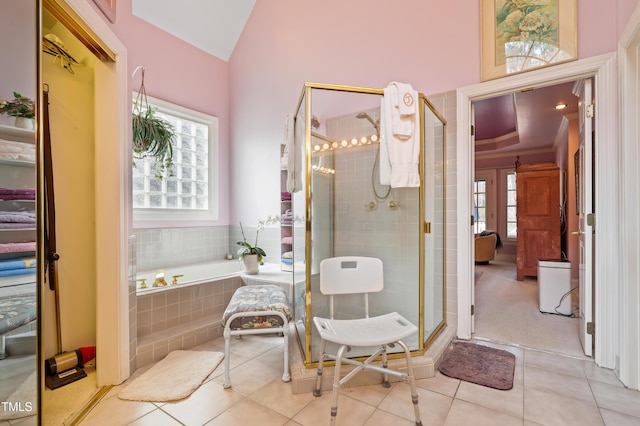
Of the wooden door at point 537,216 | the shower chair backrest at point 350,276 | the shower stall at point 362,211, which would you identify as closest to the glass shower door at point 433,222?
the shower stall at point 362,211

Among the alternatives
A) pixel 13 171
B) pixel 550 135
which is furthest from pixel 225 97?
pixel 550 135

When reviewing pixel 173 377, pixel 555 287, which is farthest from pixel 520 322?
pixel 173 377

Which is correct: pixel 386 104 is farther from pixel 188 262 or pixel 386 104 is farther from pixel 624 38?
pixel 188 262

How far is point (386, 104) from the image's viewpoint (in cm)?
205

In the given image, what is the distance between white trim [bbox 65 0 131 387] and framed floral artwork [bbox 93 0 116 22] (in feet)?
0.48

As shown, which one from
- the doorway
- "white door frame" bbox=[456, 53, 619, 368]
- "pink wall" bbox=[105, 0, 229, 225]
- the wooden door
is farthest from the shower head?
Result: the wooden door

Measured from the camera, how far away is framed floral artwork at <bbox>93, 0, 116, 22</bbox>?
1.69 m

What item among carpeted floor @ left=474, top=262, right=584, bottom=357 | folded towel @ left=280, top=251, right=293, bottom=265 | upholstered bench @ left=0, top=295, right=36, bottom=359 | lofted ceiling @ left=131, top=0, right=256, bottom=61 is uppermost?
lofted ceiling @ left=131, top=0, right=256, bottom=61

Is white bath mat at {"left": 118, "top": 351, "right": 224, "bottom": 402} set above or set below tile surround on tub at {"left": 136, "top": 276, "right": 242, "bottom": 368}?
below

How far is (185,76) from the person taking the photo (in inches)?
145

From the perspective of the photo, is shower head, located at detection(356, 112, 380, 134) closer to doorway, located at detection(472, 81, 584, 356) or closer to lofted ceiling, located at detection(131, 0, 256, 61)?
doorway, located at detection(472, 81, 584, 356)

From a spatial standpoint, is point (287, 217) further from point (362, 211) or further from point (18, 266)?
point (18, 266)

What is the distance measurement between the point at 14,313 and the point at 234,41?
13.3ft

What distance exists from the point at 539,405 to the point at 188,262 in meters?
3.48
